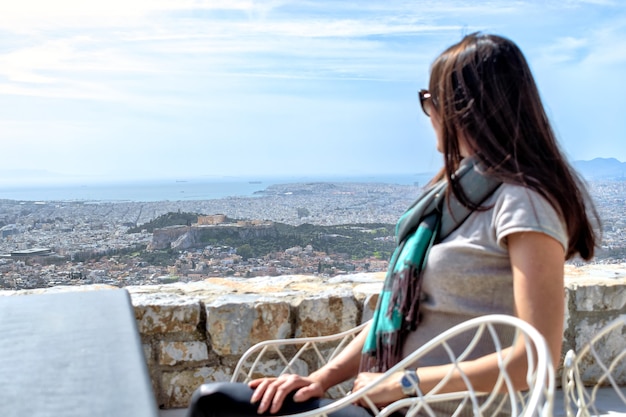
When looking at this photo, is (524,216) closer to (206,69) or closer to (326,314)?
(326,314)

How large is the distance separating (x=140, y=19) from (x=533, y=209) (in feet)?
42.9

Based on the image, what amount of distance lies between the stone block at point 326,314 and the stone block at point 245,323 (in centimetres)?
6

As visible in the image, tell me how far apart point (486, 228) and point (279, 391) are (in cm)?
49

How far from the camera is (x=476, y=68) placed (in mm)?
1285

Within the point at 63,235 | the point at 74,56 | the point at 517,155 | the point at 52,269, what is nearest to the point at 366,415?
the point at 517,155

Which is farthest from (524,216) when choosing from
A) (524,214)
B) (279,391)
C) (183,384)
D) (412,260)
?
(183,384)

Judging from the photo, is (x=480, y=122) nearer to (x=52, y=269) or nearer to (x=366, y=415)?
(x=366, y=415)

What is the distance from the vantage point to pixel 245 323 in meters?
2.57

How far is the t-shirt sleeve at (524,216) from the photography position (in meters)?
1.17

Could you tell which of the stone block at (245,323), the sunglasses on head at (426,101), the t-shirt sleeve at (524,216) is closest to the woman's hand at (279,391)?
the t-shirt sleeve at (524,216)

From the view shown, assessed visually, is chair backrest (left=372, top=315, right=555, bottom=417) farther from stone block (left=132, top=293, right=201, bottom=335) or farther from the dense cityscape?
stone block (left=132, top=293, right=201, bottom=335)

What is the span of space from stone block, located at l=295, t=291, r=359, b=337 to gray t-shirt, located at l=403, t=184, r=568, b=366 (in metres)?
1.26

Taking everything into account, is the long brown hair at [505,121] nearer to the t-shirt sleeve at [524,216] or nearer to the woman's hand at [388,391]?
the t-shirt sleeve at [524,216]

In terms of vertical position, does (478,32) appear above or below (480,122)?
above
